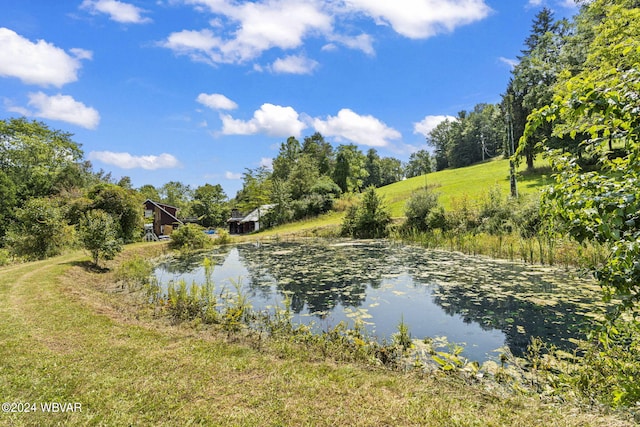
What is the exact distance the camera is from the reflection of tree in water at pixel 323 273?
9727 millimetres

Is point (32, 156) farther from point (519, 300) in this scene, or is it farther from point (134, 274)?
point (519, 300)

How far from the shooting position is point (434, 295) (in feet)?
A: 32.3

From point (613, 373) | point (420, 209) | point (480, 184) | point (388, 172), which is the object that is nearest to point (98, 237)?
point (613, 373)

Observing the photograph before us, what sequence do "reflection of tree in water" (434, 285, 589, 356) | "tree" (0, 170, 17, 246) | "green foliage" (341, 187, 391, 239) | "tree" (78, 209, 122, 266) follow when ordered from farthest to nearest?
"tree" (0, 170, 17, 246) → "green foliage" (341, 187, 391, 239) → "tree" (78, 209, 122, 266) → "reflection of tree in water" (434, 285, 589, 356)

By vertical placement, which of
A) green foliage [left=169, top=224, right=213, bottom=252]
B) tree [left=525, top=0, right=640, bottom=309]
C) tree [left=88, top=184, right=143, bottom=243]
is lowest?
green foliage [left=169, top=224, right=213, bottom=252]

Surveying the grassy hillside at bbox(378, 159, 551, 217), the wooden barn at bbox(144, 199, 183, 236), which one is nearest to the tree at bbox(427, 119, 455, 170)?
the grassy hillside at bbox(378, 159, 551, 217)

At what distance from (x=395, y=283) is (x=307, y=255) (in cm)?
797

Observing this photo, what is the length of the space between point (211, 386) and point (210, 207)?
6319cm

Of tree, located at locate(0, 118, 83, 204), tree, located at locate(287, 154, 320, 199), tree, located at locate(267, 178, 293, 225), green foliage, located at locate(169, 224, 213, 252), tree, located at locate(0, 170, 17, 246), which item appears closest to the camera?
green foliage, located at locate(169, 224, 213, 252)

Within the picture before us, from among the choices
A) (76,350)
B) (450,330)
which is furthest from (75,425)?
(450,330)

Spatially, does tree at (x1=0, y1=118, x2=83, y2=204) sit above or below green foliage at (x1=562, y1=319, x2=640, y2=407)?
above

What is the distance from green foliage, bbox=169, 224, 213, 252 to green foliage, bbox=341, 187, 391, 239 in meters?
13.0

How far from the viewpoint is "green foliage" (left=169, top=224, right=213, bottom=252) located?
2414cm

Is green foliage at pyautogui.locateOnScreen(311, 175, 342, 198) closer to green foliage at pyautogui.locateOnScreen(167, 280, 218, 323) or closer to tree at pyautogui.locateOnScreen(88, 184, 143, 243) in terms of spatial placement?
tree at pyautogui.locateOnScreen(88, 184, 143, 243)
